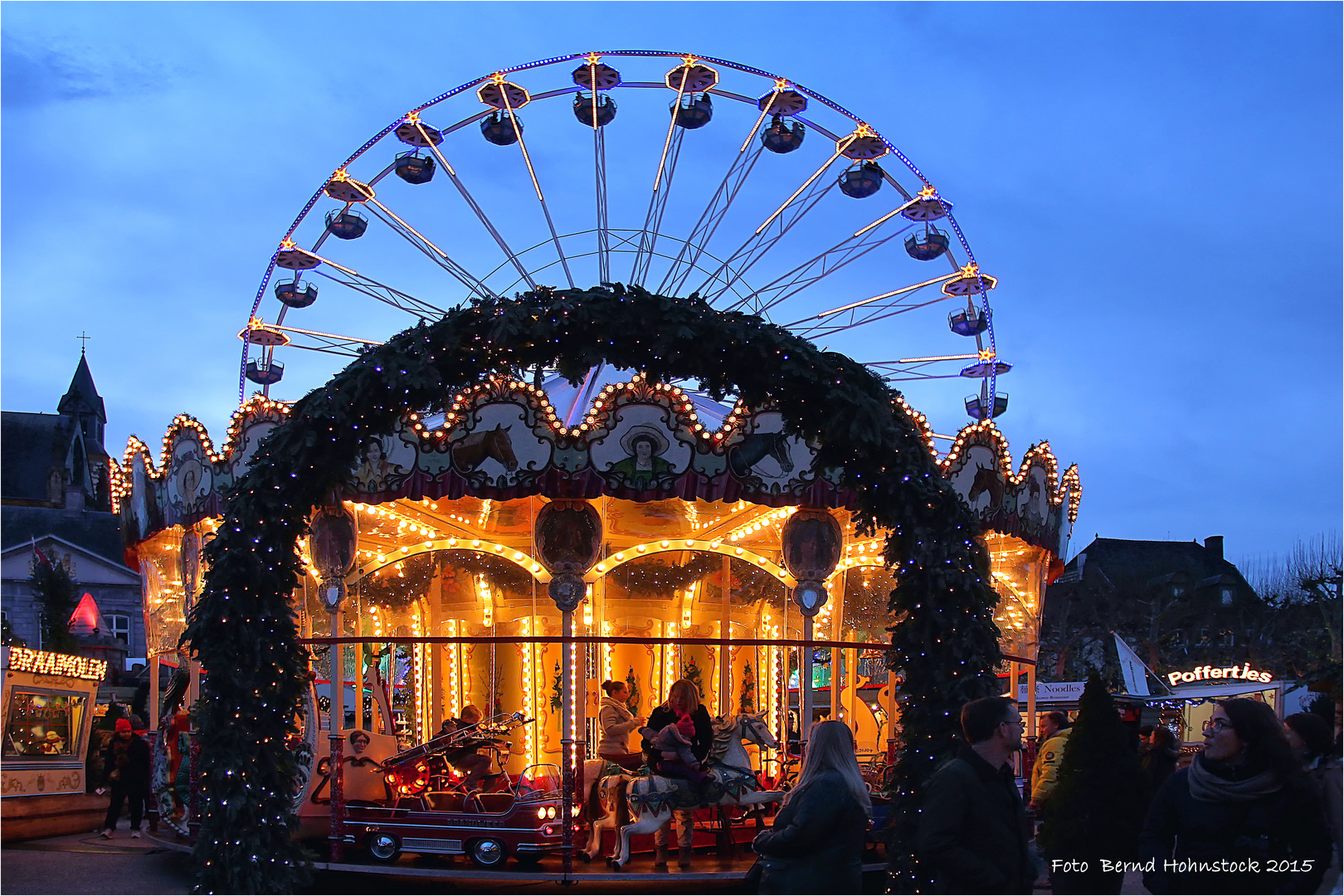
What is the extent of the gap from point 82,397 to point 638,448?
8287 cm

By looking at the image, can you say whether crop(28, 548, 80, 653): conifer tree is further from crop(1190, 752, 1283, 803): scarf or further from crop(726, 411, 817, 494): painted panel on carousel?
crop(1190, 752, 1283, 803): scarf

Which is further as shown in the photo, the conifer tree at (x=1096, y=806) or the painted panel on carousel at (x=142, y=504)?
the painted panel on carousel at (x=142, y=504)

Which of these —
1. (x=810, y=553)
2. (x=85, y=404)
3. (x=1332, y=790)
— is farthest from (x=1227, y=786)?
(x=85, y=404)

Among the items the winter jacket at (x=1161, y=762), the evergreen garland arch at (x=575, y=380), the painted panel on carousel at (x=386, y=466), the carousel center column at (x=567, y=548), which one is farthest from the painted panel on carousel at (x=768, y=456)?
the winter jacket at (x=1161, y=762)

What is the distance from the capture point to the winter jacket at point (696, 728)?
11234 mm

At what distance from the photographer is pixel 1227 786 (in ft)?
16.4

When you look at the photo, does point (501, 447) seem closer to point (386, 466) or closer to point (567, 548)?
point (386, 466)

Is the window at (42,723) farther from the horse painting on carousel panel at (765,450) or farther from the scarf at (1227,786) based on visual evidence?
the scarf at (1227,786)

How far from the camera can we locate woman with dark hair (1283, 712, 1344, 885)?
535 cm

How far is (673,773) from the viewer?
11062mm

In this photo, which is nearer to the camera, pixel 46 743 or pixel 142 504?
pixel 142 504

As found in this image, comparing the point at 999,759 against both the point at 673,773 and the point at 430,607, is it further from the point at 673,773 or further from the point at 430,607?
the point at 430,607

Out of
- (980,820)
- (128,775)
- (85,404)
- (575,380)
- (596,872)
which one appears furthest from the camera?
(85,404)

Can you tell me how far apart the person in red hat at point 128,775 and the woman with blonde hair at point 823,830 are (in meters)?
11.6
